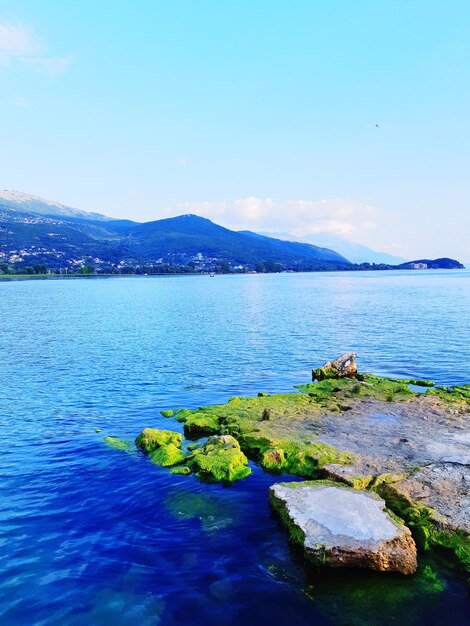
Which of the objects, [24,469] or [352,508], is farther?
[24,469]

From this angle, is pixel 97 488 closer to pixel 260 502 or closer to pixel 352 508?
pixel 260 502

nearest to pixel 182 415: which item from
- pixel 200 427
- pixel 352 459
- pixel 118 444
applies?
pixel 200 427

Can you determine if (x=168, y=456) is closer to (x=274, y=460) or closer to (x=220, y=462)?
(x=220, y=462)

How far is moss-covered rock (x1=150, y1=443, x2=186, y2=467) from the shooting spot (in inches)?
957

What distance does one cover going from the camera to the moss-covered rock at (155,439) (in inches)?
1039

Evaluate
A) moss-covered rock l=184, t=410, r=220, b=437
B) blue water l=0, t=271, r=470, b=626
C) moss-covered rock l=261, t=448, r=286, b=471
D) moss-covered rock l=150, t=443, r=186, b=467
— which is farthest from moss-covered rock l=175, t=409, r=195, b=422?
moss-covered rock l=261, t=448, r=286, b=471

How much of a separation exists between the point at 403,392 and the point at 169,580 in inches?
1071

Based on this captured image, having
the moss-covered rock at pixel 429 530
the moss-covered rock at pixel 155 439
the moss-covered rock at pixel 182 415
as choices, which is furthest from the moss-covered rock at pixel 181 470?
the moss-covered rock at pixel 429 530

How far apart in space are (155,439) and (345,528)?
45.1 feet

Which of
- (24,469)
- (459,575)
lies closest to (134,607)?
(459,575)

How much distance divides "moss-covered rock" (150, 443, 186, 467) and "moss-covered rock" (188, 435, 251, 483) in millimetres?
660

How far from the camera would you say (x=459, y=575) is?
602 inches

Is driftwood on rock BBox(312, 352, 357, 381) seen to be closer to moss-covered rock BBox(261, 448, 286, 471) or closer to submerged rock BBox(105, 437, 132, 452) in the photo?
moss-covered rock BBox(261, 448, 286, 471)

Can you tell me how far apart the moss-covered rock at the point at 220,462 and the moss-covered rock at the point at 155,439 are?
2327 mm
